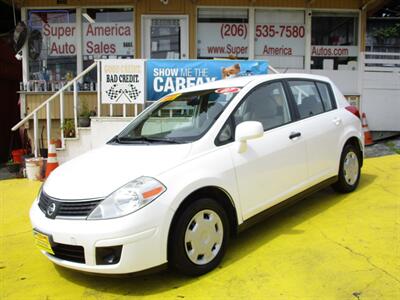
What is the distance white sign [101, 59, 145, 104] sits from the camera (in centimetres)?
763

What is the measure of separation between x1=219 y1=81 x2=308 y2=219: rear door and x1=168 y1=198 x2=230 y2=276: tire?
368mm

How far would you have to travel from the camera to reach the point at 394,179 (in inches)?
248

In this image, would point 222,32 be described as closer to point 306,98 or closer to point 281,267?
point 306,98

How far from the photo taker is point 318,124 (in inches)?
189

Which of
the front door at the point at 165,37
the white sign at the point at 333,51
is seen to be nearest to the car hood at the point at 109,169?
the front door at the point at 165,37

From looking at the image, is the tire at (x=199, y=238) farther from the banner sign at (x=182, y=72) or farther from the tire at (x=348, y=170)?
the banner sign at (x=182, y=72)

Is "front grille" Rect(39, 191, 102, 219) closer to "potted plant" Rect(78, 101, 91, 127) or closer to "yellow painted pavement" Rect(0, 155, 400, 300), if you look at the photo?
"yellow painted pavement" Rect(0, 155, 400, 300)

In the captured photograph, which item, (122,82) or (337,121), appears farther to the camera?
(122,82)

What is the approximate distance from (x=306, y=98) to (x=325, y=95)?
51 centimetres

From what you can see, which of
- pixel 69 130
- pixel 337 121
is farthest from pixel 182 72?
pixel 337 121

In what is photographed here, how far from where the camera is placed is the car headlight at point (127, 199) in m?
3.04

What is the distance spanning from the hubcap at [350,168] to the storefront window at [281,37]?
15.1 ft

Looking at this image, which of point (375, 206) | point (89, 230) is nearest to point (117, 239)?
point (89, 230)

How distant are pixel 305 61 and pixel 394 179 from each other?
4159 mm
